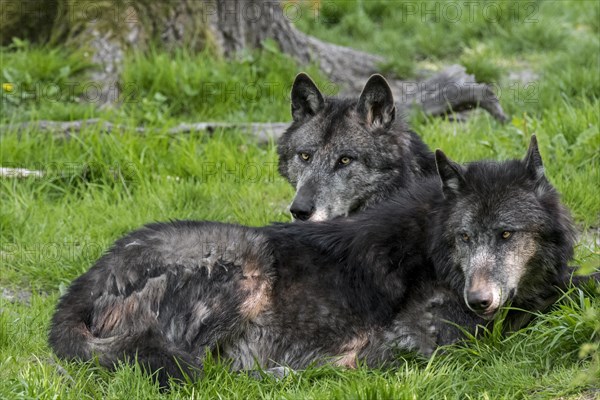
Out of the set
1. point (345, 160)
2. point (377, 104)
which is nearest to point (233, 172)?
point (345, 160)

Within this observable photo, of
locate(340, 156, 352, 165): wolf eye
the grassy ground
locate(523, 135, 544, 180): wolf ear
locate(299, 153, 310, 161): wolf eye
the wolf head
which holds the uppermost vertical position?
locate(523, 135, 544, 180): wolf ear

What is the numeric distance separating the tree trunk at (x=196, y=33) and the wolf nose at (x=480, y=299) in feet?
16.4

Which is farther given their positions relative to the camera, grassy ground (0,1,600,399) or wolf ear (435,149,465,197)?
wolf ear (435,149,465,197)

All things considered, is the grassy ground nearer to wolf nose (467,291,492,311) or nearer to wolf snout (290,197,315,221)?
wolf nose (467,291,492,311)

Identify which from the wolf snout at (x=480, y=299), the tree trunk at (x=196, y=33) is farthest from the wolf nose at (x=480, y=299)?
the tree trunk at (x=196, y=33)

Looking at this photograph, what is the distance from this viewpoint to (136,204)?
8.09 metres

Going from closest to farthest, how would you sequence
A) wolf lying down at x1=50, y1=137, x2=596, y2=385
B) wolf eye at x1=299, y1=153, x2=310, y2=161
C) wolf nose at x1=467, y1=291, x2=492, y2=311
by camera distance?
wolf nose at x1=467, y1=291, x2=492, y2=311 < wolf lying down at x1=50, y1=137, x2=596, y2=385 < wolf eye at x1=299, y1=153, x2=310, y2=161

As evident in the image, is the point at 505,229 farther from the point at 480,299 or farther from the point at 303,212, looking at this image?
the point at 303,212

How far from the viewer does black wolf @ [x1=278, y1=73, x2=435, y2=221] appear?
6.96 meters

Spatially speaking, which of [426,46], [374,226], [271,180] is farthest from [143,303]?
[426,46]

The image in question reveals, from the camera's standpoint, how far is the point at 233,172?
28.4ft

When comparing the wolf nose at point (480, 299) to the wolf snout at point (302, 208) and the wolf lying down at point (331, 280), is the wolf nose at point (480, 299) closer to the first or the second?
the wolf lying down at point (331, 280)

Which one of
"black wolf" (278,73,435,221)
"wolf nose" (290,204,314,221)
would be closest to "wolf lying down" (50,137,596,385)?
"wolf nose" (290,204,314,221)

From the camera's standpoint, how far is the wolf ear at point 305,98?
7.31 meters
